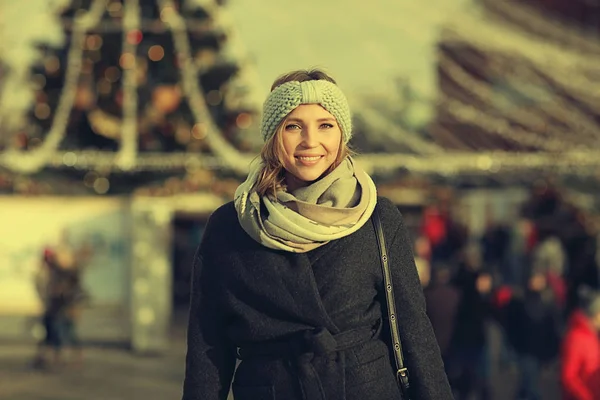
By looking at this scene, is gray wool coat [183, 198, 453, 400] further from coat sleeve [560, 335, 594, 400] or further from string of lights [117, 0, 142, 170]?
string of lights [117, 0, 142, 170]

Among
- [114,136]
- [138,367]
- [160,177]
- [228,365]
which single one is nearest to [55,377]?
[138,367]

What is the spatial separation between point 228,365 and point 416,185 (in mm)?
16608

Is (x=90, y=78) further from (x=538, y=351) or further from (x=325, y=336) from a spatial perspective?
(x=325, y=336)

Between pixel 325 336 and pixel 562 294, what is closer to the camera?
pixel 325 336

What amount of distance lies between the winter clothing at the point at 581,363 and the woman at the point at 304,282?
4.62 m

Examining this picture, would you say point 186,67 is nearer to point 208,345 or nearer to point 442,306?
point 442,306

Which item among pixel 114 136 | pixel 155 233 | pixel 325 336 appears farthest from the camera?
pixel 114 136

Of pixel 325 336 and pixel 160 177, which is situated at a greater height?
pixel 325 336

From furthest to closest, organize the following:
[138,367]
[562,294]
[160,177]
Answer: [160,177]
[138,367]
[562,294]

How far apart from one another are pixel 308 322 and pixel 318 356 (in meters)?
0.08

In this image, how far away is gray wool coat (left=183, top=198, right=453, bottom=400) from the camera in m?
2.63

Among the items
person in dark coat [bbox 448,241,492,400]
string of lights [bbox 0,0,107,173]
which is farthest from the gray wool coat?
string of lights [bbox 0,0,107,173]

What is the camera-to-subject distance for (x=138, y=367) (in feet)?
38.9

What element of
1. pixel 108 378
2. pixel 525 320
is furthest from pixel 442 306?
pixel 108 378
